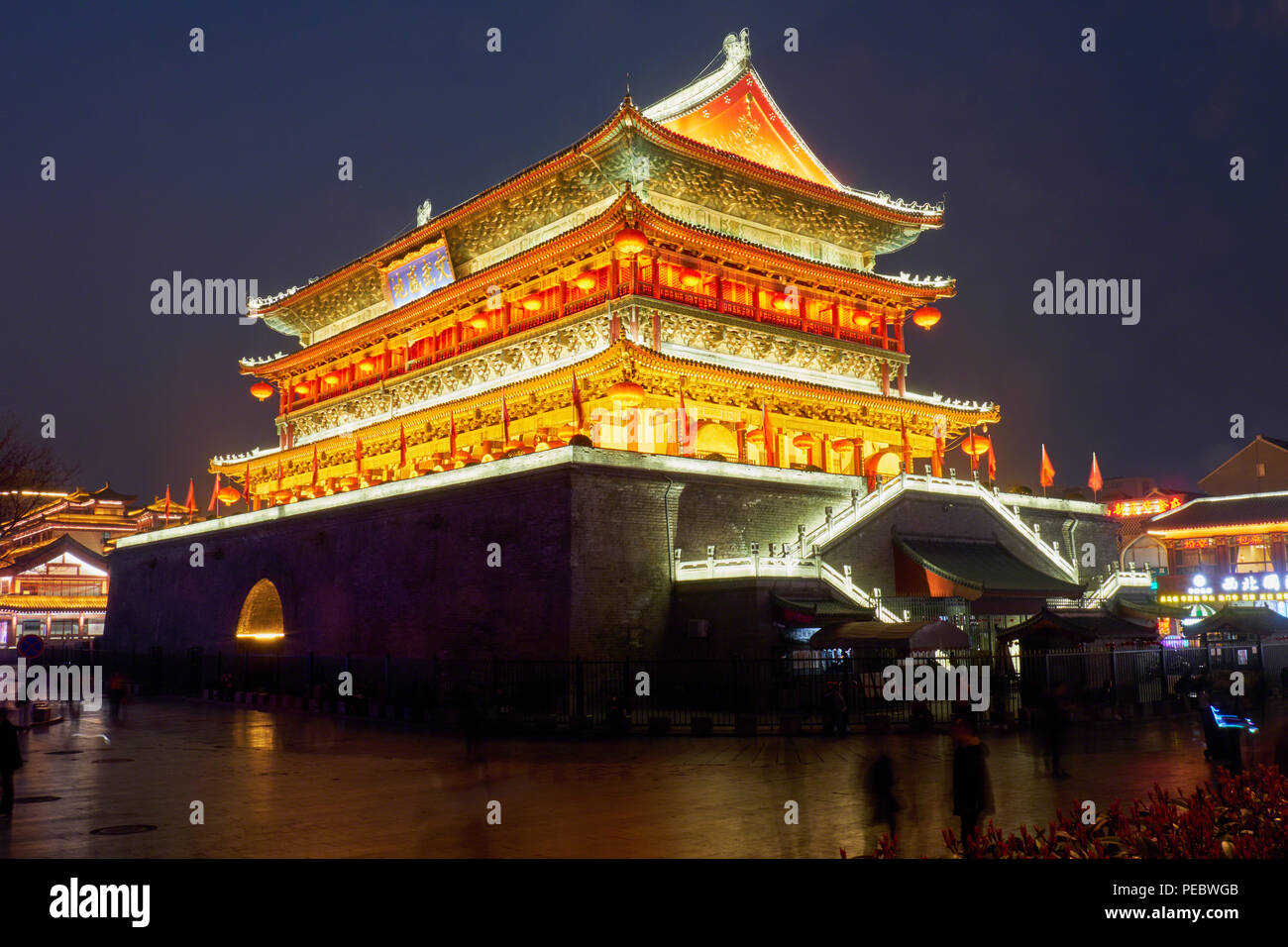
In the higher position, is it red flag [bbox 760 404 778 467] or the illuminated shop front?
red flag [bbox 760 404 778 467]

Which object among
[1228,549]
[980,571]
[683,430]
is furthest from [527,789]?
[1228,549]

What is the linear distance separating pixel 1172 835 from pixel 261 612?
3578cm

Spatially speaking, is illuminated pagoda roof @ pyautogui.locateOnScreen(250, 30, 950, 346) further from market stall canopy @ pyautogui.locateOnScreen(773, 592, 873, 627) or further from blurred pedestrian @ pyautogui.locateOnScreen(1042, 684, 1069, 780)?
blurred pedestrian @ pyautogui.locateOnScreen(1042, 684, 1069, 780)

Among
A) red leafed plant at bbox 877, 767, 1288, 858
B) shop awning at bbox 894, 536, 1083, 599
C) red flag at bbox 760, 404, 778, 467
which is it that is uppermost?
red flag at bbox 760, 404, 778, 467

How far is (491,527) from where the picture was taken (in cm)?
2742

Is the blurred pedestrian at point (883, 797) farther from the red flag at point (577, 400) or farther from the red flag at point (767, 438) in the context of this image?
the red flag at point (767, 438)

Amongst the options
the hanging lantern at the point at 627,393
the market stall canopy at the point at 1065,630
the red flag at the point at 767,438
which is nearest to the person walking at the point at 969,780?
the market stall canopy at the point at 1065,630

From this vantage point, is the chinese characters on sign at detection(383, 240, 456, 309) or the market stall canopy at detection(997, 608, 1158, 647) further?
the chinese characters on sign at detection(383, 240, 456, 309)

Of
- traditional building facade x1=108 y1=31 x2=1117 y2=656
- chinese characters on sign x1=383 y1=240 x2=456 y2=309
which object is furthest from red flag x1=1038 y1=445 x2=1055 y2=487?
chinese characters on sign x1=383 y1=240 x2=456 y2=309

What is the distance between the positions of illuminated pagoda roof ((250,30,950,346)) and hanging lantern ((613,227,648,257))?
72.2 inches

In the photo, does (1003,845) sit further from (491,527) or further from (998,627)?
(998,627)

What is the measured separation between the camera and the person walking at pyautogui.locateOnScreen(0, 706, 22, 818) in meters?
12.4

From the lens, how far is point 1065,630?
898 inches

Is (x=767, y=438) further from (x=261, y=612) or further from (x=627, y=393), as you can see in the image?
(x=261, y=612)
